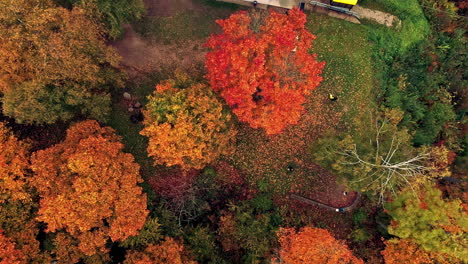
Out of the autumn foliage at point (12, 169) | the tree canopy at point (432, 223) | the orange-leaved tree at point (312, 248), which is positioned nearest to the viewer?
the autumn foliage at point (12, 169)

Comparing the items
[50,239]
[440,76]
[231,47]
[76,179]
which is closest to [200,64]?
[231,47]

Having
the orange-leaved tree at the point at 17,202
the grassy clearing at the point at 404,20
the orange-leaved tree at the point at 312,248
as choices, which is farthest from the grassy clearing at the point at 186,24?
the orange-leaved tree at the point at 312,248

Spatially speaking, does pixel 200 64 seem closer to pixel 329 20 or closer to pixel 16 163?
pixel 329 20

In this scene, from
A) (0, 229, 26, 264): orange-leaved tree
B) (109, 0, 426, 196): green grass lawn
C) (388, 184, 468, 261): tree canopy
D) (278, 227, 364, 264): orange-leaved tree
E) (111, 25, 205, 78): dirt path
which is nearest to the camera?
(0, 229, 26, 264): orange-leaved tree

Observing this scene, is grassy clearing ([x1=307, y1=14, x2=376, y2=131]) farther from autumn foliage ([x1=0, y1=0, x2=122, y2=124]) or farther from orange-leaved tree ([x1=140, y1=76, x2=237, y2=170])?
autumn foliage ([x1=0, y1=0, x2=122, y2=124])

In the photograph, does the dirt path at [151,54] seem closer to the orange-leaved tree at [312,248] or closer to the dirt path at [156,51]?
the dirt path at [156,51]

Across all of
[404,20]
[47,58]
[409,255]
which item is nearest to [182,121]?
[47,58]

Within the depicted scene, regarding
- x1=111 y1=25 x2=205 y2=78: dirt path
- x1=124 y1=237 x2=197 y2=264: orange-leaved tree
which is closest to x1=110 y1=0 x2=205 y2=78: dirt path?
x1=111 y1=25 x2=205 y2=78: dirt path
